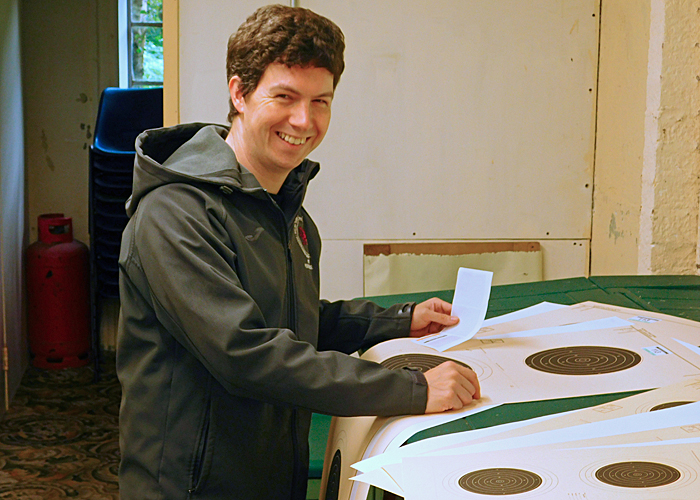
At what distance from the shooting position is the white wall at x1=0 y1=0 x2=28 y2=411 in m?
3.59

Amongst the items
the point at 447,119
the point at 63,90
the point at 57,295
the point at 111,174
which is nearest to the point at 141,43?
the point at 63,90

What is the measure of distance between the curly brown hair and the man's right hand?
588mm

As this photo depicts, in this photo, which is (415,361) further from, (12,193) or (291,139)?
(12,193)

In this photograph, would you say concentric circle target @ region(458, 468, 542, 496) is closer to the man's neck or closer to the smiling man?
the smiling man

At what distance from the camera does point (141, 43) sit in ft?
14.8

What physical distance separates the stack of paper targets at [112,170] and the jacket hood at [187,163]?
2.53 m

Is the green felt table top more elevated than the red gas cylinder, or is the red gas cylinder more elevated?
→ the green felt table top

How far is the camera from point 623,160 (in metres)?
2.62

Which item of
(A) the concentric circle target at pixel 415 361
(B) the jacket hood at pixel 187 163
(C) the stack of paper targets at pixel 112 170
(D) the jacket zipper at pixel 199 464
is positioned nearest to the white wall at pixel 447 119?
(C) the stack of paper targets at pixel 112 170

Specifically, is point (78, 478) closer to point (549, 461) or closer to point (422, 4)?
point (422, 4)

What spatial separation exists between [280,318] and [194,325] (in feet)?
0.72

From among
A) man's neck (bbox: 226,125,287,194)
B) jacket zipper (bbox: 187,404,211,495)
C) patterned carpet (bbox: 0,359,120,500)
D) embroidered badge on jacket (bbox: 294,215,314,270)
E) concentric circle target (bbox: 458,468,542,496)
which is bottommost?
patterned carpet (bbox: 0,359,120,500)

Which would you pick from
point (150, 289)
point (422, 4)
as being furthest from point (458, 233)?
point (150, 289)

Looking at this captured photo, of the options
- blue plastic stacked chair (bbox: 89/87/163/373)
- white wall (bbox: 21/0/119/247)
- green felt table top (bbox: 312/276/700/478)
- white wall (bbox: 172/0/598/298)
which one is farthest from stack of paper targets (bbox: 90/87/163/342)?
green felt table top (bbox: 312/276/700/478)
